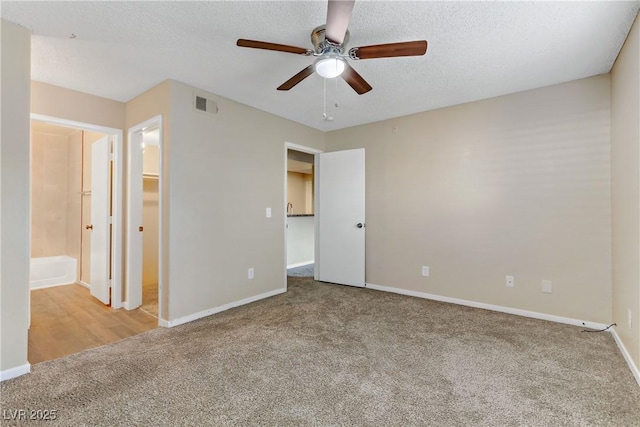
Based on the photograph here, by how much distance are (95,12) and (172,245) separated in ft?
6.29

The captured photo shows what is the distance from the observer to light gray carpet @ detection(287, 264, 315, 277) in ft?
17.6

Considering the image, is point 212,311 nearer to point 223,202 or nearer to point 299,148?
point 223,202

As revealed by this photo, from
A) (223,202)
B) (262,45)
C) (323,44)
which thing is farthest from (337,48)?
(223,202)

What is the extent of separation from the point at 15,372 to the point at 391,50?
3302mm

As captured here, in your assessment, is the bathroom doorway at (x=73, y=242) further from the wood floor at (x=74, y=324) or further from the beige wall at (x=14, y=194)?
the beige wall at (x=14, y=194)

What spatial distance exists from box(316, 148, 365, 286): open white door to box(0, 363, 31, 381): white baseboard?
134 inches

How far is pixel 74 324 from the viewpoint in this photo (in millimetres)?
3018

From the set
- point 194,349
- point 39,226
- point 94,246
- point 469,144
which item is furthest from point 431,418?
point 39,226

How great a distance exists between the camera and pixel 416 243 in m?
3.97

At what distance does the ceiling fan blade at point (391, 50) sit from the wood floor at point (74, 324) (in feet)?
10.1

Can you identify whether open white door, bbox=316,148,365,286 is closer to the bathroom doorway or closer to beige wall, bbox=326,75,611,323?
beige wall, bbox=326,75,611,323

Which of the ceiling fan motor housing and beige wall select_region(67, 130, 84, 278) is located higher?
the ceiling fan motor housing

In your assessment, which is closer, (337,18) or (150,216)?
(337,18)

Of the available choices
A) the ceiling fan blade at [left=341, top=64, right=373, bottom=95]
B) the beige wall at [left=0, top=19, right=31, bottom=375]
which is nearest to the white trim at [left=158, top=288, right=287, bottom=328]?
the beige wall at [left=0, top=19, right=31, bottom=375]
